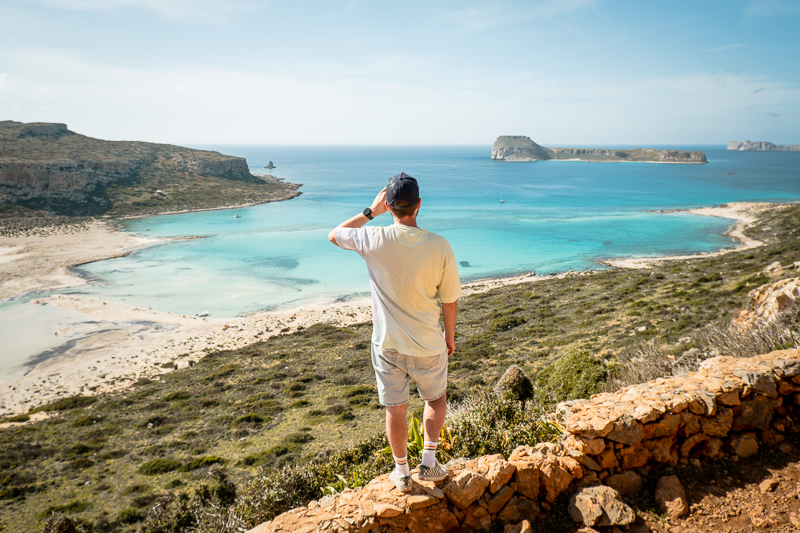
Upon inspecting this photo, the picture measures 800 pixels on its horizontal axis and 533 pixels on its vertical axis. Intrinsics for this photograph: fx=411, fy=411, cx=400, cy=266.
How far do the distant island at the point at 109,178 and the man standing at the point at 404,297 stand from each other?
69.1 metres

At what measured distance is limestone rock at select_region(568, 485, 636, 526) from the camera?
110 inches

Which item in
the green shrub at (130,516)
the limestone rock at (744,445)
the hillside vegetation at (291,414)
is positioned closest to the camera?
the limestone rock at (744,445)

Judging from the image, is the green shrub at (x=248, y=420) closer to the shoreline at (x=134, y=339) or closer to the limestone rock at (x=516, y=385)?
the shoreline at (x=134, y=339)

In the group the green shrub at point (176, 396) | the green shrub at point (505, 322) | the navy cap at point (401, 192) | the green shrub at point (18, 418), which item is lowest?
the green shrub at point (18, 418)

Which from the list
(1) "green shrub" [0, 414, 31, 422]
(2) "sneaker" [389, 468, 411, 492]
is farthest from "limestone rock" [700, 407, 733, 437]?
(1) "green shrub" [0, 414, 31, 422]

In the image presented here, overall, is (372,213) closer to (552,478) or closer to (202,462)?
(552,478)

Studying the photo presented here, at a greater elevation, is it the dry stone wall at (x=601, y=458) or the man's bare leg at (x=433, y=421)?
the man's bare leg at (x=433, y=421)

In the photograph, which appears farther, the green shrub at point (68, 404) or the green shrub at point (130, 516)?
the green shrub at point (68, 404)

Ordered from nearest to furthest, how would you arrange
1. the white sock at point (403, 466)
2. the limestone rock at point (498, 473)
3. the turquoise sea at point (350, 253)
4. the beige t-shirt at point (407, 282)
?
the beige t-shirt at point (407, 282) < the white sock at point (403, 466) < the limestone rock at point (498, 473) < the turquoise sea at point (350, 253)

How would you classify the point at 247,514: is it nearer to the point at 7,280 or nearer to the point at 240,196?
the point at 7,280

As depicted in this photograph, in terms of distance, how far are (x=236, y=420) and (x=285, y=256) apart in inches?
1194

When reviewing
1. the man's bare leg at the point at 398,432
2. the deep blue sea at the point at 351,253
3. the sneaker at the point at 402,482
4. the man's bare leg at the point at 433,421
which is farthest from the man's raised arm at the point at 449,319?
the deep blue sea at the point at 351,253

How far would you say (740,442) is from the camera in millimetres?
3297

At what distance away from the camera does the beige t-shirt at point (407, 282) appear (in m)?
2.46
